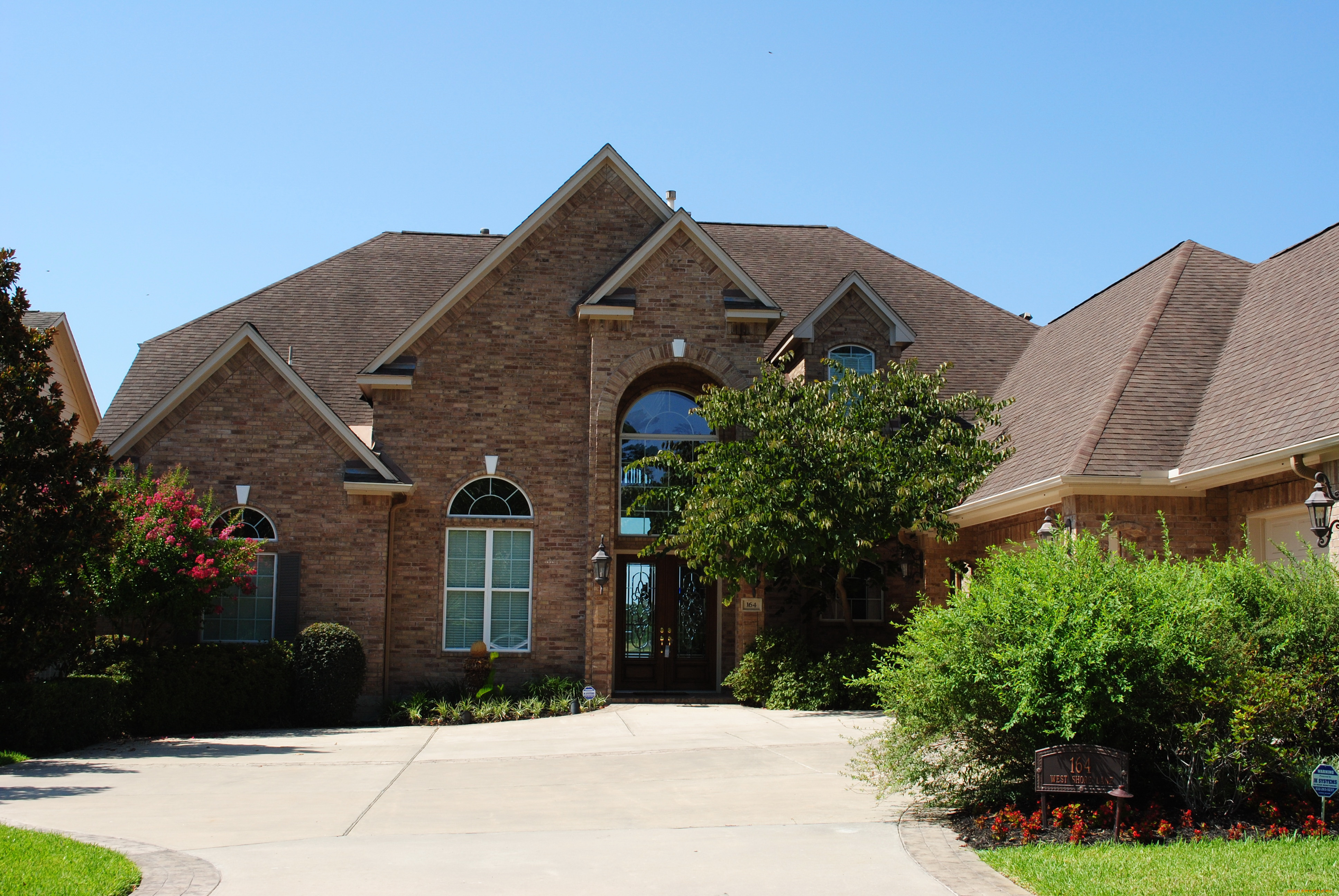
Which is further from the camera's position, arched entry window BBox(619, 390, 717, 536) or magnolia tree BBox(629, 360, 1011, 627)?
arched entry window BBox(619, 390, 717, 536)

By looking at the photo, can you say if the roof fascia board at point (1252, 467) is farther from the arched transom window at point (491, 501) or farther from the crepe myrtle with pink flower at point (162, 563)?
the crepe myrtle with pink flower at point (162, 563)

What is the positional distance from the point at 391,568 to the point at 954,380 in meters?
11.1

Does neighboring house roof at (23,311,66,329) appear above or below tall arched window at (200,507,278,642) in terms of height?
above

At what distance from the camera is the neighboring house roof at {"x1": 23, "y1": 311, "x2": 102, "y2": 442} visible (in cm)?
2108

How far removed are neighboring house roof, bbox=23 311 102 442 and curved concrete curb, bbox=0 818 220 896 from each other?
14.6 metres

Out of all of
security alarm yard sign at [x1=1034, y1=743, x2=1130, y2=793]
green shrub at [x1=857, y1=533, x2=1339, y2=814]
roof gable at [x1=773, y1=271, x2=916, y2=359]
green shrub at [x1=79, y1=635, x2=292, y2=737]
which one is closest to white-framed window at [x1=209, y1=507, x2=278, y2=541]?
green shrub at [x1=79, y1=635, x2=292, y2=737]

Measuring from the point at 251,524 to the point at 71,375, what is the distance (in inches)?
271

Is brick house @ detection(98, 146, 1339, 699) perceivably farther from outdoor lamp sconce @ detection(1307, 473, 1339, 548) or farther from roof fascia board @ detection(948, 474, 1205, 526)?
outdoor lamp sconce @ detection(1307, 473, 1339, 548)

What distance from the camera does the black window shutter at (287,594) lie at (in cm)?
1784

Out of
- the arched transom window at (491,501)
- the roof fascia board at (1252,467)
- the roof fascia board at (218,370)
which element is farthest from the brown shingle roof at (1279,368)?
the roof fascia board at (218,370)

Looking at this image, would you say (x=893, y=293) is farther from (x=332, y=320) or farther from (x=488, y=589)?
(x=332, y=320)

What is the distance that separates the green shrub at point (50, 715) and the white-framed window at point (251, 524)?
464cm

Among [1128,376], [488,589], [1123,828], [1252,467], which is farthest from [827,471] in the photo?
[1123,828]

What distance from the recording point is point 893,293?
971 inches
